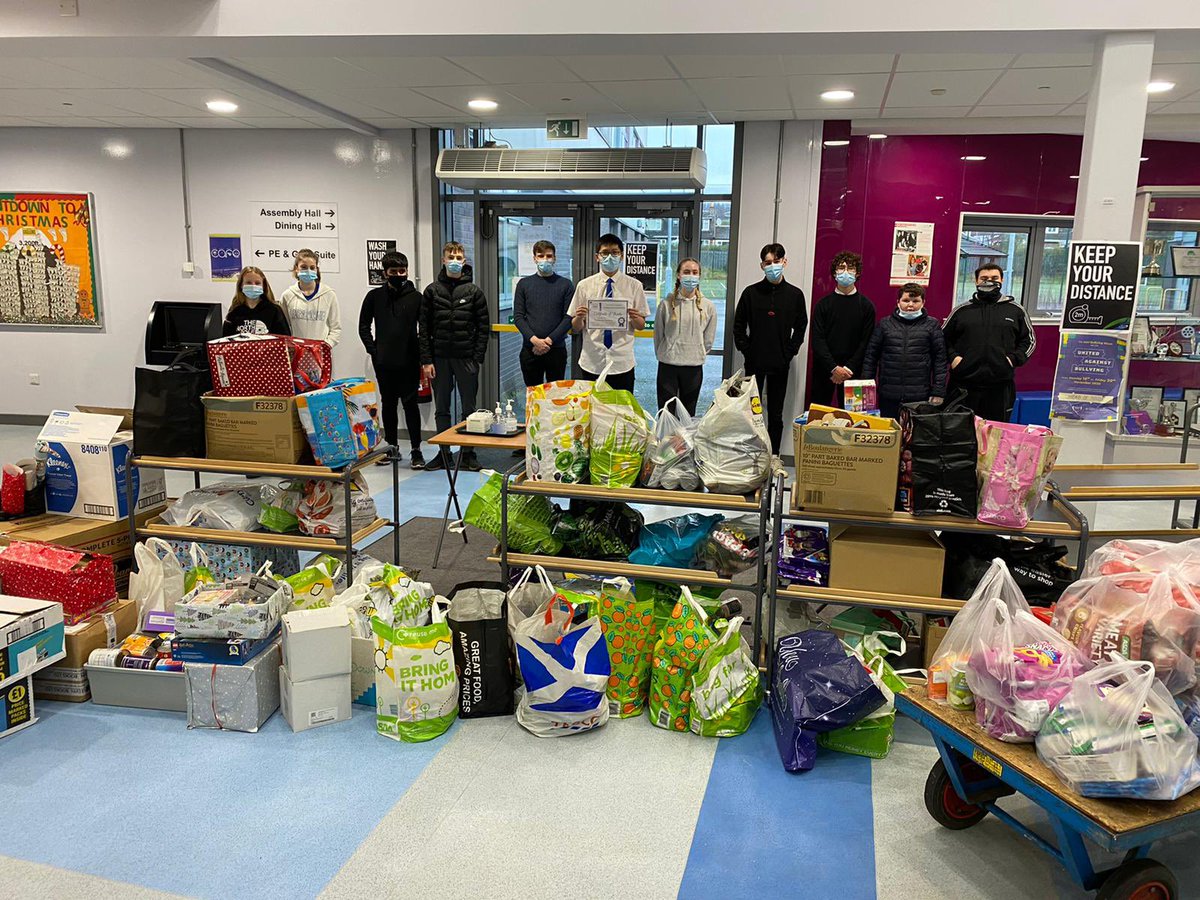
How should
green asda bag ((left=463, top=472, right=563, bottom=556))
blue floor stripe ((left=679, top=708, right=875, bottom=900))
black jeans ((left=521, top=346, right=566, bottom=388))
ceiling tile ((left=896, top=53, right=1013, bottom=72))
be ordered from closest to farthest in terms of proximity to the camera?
blue floor stripe ((left=679, top=708, right=875, bottom=900))
green asda bag ((left=463, top=472, right=563, bottom=556))
ceiling tile ((left=896, top=53, right=1013, bottom=72))
black jeans ((left=521, top=346, right=566, bottom=388))

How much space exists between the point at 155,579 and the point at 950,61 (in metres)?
4.75

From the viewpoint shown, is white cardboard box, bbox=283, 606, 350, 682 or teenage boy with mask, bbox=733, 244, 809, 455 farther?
teenage boy with mask, bbox=733, 244, 809, 455

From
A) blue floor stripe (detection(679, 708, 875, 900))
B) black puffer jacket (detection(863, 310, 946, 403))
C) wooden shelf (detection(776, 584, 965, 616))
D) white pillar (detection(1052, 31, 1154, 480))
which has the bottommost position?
blue floor stripe (detection(679, 708, 875, 900))

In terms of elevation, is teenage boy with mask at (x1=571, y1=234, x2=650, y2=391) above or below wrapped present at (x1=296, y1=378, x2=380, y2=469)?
above

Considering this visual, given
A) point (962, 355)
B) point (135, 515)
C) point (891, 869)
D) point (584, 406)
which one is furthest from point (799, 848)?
point (962, 355)

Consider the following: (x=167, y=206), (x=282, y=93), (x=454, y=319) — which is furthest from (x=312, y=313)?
(x=167, y=206)

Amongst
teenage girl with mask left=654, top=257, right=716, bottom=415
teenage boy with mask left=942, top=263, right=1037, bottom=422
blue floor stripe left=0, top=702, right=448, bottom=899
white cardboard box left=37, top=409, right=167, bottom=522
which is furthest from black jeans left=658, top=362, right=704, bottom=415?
blue floor stripe left=0, top=702, right=448, bottom=899

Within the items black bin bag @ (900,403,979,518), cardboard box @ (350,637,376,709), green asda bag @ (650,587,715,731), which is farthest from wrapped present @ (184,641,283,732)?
black bin bag @ (900,403,979,518)

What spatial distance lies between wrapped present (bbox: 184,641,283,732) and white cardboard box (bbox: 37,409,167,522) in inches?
43.9

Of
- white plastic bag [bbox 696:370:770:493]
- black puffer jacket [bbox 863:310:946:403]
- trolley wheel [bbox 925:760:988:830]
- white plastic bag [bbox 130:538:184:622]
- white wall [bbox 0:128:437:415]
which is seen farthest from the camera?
white wall [bbox 0:128:437:415]

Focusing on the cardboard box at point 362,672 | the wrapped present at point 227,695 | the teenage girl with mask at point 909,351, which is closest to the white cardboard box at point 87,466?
the wrapped present at point 227,695

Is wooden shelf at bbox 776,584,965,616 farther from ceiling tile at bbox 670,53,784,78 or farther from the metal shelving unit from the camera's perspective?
ceiling tile at bbox 670,53,784,78

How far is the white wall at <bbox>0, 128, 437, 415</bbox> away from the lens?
756cm

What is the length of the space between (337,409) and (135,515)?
109 cm
